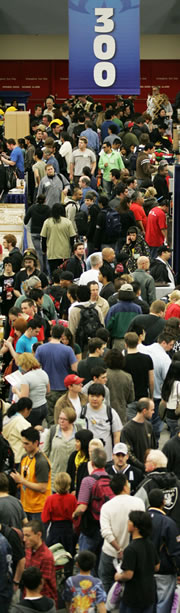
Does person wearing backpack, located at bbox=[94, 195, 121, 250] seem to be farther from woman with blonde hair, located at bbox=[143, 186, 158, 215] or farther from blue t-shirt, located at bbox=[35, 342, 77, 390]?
blue t-shirt, located at bbox=[35, 342, 77, 390]

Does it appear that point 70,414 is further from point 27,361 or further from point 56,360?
point 56,360

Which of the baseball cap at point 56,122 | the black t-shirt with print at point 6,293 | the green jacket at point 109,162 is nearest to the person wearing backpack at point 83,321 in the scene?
the black t-shirt with print at point 6,293

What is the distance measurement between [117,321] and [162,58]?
2510cm

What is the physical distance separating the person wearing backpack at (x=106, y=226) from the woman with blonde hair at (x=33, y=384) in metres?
5.73

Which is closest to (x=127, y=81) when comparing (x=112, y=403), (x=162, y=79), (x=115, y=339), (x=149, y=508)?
(x=115, y=339)

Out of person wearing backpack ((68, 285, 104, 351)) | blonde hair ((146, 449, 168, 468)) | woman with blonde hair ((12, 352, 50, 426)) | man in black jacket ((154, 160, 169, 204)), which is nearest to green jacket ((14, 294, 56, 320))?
person wearing backpack ((68, 285, 104, 351))

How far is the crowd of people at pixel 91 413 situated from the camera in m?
7.79

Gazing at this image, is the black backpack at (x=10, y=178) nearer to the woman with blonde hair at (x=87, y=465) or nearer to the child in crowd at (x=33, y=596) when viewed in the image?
the woman with blonde hair at (x=87, y=465)

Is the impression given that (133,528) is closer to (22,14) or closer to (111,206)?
(111,206)

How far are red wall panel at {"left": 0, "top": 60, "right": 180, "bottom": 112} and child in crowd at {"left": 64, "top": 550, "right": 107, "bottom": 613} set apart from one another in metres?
29.1

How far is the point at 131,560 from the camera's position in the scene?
7.64 metres

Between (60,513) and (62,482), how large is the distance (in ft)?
0.74

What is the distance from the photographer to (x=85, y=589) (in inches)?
302

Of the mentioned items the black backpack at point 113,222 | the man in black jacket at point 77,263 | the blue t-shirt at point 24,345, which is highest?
the black backpack at point 113,222
